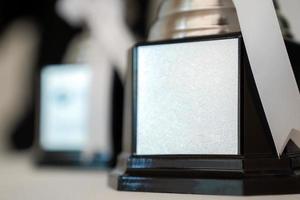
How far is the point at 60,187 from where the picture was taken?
566 mm

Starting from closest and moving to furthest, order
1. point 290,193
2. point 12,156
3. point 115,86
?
point 290,193, point 115,86, point 12,156

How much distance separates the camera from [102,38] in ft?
2.92

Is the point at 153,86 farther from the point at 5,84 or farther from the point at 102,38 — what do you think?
the point at 5,84

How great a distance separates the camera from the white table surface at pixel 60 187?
440 mm

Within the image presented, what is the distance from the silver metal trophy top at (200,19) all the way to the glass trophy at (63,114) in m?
0.38

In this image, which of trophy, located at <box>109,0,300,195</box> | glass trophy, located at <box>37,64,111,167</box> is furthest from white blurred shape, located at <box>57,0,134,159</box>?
trophy, located at <box>109,0,300,195</box>

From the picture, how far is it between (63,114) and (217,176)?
19.3 inches

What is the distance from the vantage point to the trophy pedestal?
42cm

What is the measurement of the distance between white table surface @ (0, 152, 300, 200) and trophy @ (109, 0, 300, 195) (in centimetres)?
1

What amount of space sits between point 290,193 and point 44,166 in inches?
20.7

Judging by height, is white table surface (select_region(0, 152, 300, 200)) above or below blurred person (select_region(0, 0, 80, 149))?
below

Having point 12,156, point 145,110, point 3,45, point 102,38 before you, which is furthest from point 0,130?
point 145,110

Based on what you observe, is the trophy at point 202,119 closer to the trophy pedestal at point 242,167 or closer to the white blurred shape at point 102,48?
the trophy pedestal at point 242,167

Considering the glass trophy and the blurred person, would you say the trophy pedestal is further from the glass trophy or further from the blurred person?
the blurred person
